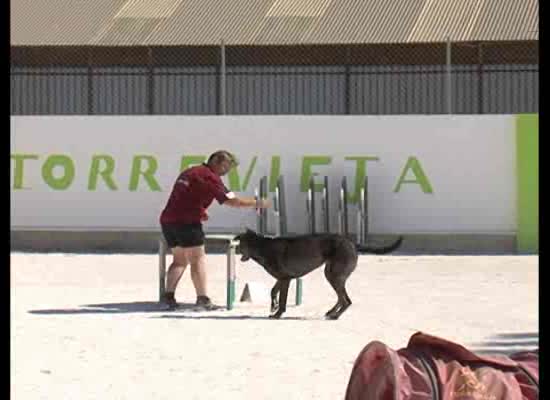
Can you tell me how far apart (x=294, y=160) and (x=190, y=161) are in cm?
149

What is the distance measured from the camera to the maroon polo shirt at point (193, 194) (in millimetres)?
13453

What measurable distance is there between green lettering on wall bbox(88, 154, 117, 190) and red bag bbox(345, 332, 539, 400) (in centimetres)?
1560

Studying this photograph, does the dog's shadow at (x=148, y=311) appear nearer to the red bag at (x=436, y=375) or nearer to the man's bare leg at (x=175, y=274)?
the man's bare leg at (x=175, y=274)

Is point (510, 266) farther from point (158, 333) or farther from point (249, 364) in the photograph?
point (249, 364)

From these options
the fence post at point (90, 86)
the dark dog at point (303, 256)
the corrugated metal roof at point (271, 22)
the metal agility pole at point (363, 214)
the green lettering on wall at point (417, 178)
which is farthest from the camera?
the fence post at point (90, 86)

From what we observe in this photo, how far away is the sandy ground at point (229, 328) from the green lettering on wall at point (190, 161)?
2.61 meters

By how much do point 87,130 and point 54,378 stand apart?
39.7ft

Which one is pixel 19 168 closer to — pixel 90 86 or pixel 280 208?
pixel 280 208

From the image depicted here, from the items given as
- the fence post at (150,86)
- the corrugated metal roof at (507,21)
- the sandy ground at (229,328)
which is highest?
the corrugated metal roof at (507,21)

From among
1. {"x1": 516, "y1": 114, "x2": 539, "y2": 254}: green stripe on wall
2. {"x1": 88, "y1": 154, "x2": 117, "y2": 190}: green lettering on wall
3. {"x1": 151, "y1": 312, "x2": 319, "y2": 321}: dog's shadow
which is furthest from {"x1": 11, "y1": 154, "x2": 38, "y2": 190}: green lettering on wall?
{"x1": 151, "y1": 312, "x2": 319, "y2": 321}: dog's shadow

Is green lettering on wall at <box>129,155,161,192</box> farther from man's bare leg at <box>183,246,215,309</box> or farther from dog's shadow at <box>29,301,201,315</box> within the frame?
man's bare leg at <box>183,246,215,309</box>

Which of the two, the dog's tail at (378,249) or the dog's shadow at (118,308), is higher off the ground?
the dog's tail at (378,249)

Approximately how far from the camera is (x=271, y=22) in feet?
85.8

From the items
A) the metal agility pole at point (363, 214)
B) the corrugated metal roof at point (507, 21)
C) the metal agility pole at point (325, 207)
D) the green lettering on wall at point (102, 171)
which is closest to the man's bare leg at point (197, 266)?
the metal agility pole at point (363, 214)
